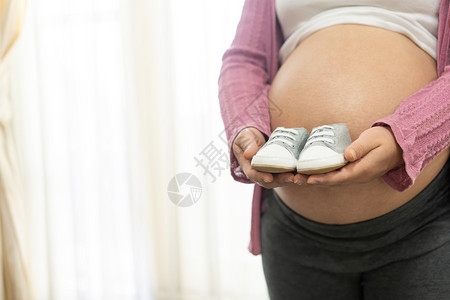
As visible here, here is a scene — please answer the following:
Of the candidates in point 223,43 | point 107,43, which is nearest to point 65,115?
point 107,43

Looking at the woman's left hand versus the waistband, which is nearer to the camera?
the woman's left hand

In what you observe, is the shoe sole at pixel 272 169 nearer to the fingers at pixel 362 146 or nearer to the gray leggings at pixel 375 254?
the fingers at pixel 362 146

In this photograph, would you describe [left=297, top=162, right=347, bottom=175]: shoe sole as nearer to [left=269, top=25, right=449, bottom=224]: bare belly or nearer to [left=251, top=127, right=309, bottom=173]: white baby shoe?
[left=251, top=127, right=309, bottom=173]: white baby shoe

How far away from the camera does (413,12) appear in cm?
76

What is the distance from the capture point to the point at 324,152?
58cm

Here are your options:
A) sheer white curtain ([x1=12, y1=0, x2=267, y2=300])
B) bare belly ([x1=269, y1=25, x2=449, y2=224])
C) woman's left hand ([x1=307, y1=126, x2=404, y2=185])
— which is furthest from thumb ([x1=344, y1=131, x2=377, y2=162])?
sheer white curtain ([x1=12, y1=0, x2=267, y2=300])

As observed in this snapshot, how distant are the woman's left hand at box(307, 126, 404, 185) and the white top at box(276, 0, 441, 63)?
10.7 inches

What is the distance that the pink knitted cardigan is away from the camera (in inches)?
24.0

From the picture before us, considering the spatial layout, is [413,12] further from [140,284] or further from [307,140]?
[140,284]

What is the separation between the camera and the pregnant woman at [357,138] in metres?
0.65

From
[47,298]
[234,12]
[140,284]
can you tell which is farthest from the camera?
[47,298]

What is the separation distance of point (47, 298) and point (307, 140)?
1.72 meters

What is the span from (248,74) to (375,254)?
393mm

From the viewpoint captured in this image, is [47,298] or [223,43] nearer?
[223,43]
